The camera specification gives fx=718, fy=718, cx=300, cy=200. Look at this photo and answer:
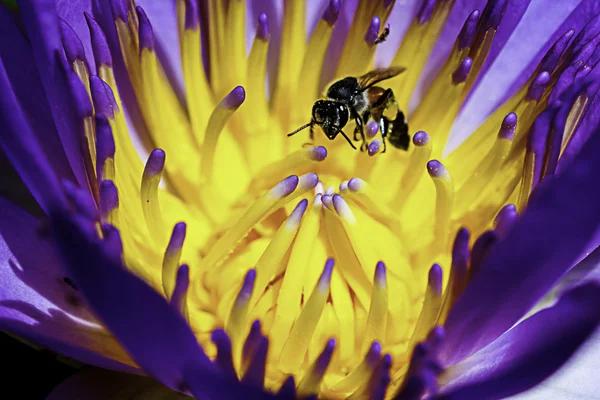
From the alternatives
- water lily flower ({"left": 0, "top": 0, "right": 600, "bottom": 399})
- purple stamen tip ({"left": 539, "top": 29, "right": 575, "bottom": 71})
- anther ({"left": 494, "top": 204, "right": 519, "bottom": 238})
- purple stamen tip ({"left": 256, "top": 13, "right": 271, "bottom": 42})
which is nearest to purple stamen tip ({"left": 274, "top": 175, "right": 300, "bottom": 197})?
water lily flower ({"left": 0, "top": 0, "right": 600, "bottom": 399})

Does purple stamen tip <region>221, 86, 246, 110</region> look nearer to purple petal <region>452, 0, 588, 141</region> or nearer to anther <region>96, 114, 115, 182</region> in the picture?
anther <region>96, 114, 115, 182</region>

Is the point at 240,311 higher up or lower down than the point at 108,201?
lower down

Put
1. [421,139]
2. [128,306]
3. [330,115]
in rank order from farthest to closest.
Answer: [330,115]
[421,139]
[128,306]

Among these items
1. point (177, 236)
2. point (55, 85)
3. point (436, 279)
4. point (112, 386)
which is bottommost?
point (112, 386)

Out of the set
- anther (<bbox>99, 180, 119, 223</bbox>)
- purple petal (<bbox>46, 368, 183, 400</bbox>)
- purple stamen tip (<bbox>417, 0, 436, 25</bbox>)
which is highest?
purple stamen tip (<bbox>417, 0, 436, 25</bbox>)

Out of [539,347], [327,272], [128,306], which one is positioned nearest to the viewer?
[128,306]

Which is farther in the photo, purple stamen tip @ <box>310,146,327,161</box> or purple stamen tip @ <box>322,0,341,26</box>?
purple stamen tip @ <box>322,0,341,26</box>

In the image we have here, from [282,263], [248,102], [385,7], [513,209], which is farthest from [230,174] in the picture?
[513,209]

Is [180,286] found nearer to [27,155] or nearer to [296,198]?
[27,155]

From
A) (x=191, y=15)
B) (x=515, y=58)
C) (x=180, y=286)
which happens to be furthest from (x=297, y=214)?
(x=515, y=58)
